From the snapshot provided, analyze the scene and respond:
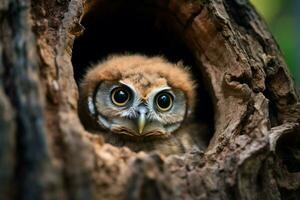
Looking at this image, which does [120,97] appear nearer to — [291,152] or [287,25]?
[291,152]

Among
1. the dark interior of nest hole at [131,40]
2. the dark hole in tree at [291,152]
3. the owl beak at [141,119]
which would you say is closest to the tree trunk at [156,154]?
the dark hole in tree at [291,152]

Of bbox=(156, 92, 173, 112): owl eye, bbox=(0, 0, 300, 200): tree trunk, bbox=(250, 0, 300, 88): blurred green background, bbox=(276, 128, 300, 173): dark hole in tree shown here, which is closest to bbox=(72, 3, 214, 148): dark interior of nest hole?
bbox=(0, 0, 300, 200): tree trunk

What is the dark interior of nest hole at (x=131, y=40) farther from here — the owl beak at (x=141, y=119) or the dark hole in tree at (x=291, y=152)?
the dark hole in tree at (x=291, y=152)

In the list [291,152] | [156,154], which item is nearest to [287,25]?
[291,152]

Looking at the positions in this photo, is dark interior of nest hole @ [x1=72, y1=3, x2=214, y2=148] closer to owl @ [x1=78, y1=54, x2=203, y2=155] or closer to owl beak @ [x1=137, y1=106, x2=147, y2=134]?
owl @ [x1=78, y1=54, x2=203, y2=155]

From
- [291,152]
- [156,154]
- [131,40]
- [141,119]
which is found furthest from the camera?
[131,40]

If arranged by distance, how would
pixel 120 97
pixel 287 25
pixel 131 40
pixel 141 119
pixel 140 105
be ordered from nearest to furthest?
1. pixel 141 119
2. pixel 140 105
3. pixel 120 97
4. pixel 131 40
5. pixel 287 25

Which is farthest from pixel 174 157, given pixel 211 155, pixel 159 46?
pixel 159 46
